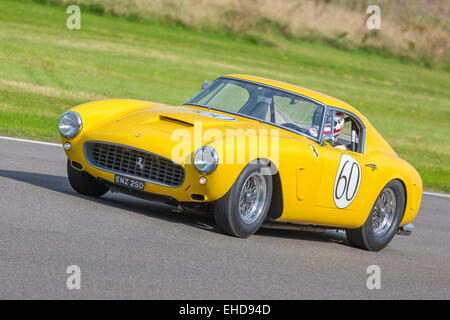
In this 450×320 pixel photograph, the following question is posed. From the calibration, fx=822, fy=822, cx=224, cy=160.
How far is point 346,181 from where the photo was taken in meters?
7.65

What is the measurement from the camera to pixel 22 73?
19734 mm

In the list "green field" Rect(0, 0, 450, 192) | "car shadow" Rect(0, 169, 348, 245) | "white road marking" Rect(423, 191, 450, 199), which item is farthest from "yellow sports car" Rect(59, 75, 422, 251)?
"green field" Rect(0, 0, 450, 192)

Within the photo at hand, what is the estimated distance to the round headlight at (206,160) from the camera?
649 centimetres

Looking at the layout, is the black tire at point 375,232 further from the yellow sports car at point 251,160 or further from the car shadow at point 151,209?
the car shadow at point 151,209

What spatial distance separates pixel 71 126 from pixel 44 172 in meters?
1.96

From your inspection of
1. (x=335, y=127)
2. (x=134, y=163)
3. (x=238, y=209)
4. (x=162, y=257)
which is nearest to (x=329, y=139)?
(x=335, y=127)

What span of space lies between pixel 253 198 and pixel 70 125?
181 centimetres

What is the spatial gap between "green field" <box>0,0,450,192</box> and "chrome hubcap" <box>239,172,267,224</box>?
632cm

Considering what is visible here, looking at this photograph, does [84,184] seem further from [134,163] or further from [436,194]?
[436,194]

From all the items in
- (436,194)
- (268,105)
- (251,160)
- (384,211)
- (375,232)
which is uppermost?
(268,105)

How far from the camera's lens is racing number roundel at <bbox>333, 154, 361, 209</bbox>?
759 cm

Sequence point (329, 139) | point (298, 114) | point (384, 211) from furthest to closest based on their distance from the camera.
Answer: point (384, 211)
point (298, 114)
point (329, 139)

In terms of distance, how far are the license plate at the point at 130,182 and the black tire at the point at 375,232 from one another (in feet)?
7.71

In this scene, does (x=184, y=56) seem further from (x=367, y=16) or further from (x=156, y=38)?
(x=367, y=16)
